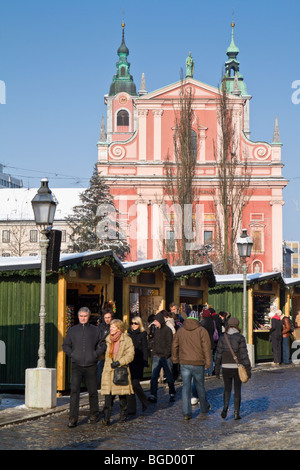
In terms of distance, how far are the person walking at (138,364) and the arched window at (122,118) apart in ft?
248

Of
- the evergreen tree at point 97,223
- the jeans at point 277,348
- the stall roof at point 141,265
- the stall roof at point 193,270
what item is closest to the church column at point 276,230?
the evergreen tree at point 97,223

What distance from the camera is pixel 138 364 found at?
42.9 ft

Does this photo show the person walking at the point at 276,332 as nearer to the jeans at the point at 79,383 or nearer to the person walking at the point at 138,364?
the person walking at the point at 138,364

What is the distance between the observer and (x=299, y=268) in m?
182

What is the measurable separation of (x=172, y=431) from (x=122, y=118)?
260 feet

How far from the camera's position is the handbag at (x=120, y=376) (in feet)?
38.5

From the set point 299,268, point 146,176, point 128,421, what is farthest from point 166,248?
point 299,268

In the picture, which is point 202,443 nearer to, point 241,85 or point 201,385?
point 201,385

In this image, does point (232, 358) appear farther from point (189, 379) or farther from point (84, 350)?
point (84, 350)

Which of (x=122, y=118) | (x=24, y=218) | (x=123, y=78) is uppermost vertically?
(x=123, y=78)

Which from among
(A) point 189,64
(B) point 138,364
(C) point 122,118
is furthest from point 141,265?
(C) point 122,118

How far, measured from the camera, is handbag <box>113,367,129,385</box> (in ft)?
38.5

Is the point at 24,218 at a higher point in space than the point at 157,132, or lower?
lower

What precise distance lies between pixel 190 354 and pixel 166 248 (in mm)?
44456
